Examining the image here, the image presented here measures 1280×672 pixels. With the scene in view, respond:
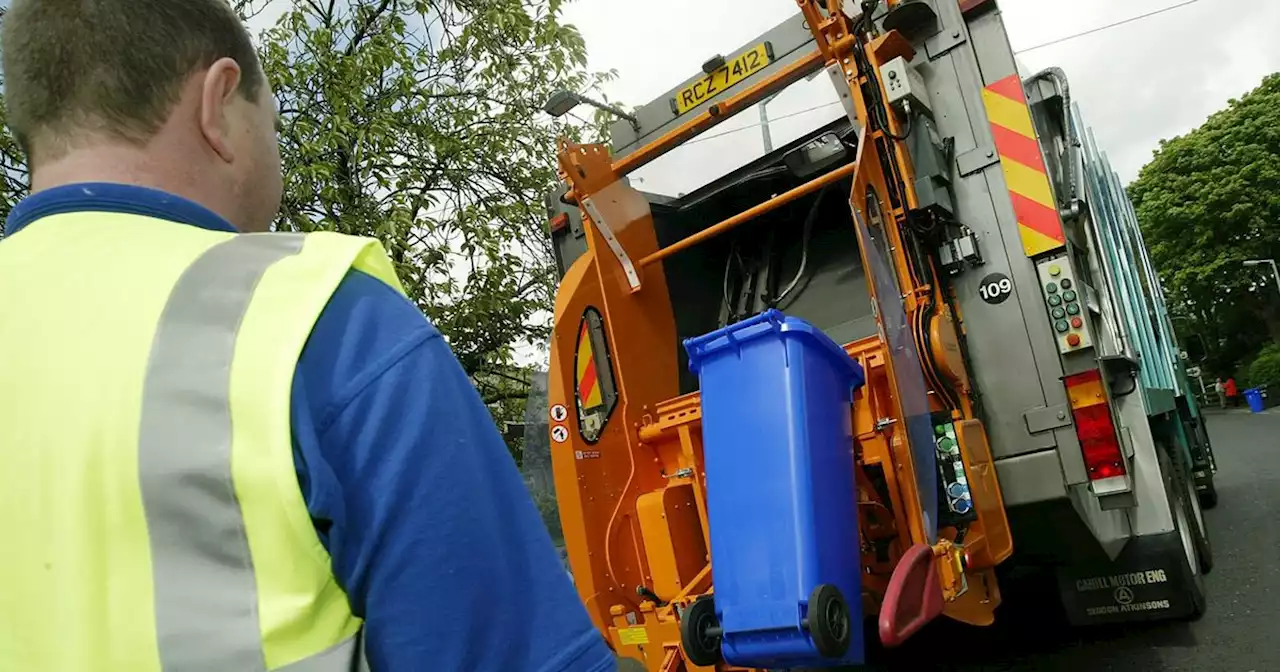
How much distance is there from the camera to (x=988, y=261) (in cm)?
331

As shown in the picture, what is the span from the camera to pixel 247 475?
680 millimetres

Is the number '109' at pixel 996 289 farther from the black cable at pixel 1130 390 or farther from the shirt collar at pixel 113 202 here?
the shirt collar at pixel 113 202

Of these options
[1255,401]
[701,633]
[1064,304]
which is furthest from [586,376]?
[1255,401]

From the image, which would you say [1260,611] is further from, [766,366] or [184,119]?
[184,119]

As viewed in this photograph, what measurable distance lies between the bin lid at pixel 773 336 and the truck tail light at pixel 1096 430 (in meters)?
0.85

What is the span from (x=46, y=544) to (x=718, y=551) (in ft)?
6.82

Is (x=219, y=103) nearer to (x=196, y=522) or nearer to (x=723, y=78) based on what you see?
(x=196, y=522)

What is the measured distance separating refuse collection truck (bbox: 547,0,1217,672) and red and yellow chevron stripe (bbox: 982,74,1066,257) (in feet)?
0.03

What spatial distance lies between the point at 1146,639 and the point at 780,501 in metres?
2.48

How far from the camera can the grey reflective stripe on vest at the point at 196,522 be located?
0.67 meters

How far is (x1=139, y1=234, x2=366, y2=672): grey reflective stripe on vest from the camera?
67 centimetres

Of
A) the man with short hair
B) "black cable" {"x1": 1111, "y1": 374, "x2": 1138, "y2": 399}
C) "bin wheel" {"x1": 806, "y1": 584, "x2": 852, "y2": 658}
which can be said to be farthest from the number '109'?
the man with short hair

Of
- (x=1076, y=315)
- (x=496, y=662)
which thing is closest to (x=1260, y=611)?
(x=1076, y=315)

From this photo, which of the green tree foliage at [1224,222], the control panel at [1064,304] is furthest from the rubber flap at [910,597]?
the green tree foliage at [1224,222]
